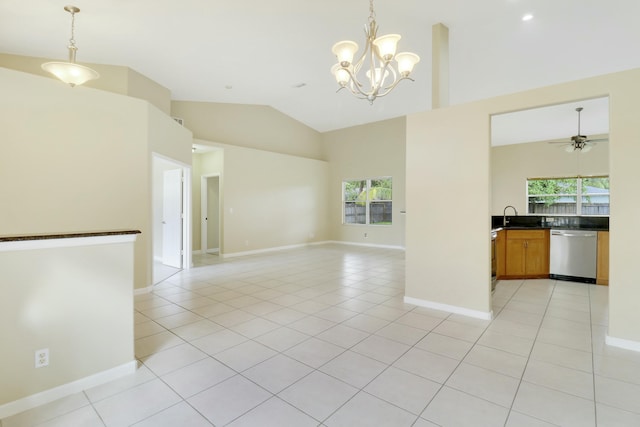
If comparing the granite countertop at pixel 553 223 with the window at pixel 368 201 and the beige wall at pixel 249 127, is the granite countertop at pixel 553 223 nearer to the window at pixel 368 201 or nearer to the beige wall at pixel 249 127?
the window at pixel 368 201

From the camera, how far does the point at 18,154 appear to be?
3.29 m

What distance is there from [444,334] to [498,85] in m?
5.00

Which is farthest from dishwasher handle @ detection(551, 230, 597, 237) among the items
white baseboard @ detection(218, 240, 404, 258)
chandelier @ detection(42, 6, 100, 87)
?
chandelier @ detection(42, 6, 100, 87)

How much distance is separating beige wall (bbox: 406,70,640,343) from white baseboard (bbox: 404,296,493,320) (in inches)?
1.6

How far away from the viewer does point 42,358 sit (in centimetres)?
187

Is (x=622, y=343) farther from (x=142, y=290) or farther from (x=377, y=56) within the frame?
(x=142, y=290)

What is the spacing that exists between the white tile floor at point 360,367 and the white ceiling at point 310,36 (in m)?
3.55

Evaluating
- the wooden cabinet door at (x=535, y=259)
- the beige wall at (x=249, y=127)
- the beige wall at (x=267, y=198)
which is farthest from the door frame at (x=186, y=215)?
the wooden cabinet door at (x=535, y=259)

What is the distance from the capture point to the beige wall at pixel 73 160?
3258mm

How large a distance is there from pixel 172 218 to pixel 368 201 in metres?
5.51

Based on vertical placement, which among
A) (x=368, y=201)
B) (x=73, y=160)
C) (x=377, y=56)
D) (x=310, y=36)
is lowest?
(x=368, y=201)

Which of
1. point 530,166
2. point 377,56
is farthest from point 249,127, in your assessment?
point 530,166

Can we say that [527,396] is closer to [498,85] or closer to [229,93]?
[498,85]

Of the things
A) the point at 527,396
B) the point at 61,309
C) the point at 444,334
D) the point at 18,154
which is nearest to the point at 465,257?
the point at 444,334
